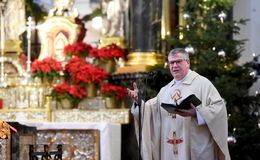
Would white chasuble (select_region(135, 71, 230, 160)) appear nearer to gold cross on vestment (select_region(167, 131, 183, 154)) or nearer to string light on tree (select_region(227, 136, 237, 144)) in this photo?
gold cross on vestment (select_region(167, 131, 183, 154))

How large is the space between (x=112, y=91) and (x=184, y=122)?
4.83 meters

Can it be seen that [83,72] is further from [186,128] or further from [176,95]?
[186,128]

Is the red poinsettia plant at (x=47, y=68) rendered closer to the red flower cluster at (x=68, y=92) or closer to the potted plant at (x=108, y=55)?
the red flower cluster at (x=68, y=92)

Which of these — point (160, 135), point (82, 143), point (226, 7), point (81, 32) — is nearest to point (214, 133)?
point (160, 135)

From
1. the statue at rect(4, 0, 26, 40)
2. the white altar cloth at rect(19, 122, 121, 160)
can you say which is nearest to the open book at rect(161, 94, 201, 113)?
the white altar cloth at rect(19, 122, 121, 160)

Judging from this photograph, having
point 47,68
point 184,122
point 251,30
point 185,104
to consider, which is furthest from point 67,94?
point 185,104

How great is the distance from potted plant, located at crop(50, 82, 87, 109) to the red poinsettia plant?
37 centimetres

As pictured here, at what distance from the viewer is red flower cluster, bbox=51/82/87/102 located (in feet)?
37.9

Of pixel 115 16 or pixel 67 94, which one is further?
pixel 115 16

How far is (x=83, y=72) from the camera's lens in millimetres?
11438

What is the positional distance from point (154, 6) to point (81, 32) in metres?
1.59

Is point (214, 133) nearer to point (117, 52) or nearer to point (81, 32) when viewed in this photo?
point (117, 52)

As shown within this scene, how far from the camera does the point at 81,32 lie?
12773 mm

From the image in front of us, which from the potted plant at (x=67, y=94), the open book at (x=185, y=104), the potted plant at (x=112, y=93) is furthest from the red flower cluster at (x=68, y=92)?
the open book at (x=185, y=104)
